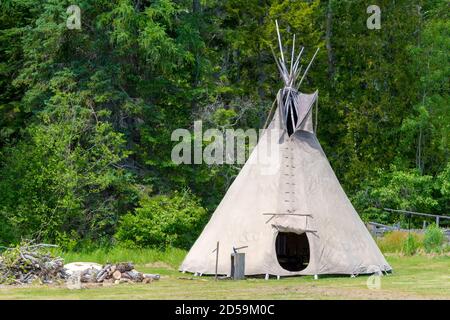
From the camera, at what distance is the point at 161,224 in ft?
108

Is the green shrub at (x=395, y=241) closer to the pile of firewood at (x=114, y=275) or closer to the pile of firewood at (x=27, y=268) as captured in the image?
the pile of firewood at (x=114, y=275)

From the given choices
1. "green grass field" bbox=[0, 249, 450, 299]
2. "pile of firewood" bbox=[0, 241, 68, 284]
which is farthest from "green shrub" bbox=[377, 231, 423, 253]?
"pile of firewood" bbox=[0, 241, 68, 284]

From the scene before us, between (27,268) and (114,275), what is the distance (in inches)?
71.3

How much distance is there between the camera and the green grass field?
68.9 feet

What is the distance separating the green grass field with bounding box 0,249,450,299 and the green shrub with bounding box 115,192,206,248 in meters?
4.99

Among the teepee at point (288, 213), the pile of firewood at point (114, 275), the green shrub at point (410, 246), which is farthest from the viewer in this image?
the green shrub at point (410, 246)

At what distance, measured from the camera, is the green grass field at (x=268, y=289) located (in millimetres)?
21016

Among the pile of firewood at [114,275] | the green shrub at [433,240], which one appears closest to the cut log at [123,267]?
the pile of firewood at [114,275]

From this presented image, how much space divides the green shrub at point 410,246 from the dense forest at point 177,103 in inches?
253

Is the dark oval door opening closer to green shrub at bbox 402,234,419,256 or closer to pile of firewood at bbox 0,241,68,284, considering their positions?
green shrub at bbox 402,234,419,256

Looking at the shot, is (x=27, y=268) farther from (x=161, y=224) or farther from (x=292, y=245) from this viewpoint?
(x=161, y=224)

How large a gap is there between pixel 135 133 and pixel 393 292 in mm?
17948
